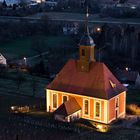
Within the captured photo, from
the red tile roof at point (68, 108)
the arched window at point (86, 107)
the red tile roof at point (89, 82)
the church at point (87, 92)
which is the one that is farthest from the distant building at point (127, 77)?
the red tile roof at point (68, 108)

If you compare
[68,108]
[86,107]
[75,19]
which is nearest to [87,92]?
[86,107]

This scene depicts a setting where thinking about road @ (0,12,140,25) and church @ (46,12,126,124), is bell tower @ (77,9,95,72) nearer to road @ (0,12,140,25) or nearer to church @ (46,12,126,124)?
church @ (46,12,126,124)

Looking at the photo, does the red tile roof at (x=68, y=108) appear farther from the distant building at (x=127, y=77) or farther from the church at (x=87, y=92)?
the distant building at (x=127, y=77)

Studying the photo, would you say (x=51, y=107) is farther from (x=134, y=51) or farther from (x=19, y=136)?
(x=134, y=51)

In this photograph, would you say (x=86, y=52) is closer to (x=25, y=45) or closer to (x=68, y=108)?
(x=68, y=108)

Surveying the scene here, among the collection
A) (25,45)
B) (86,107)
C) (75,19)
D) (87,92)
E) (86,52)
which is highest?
(86,52)
